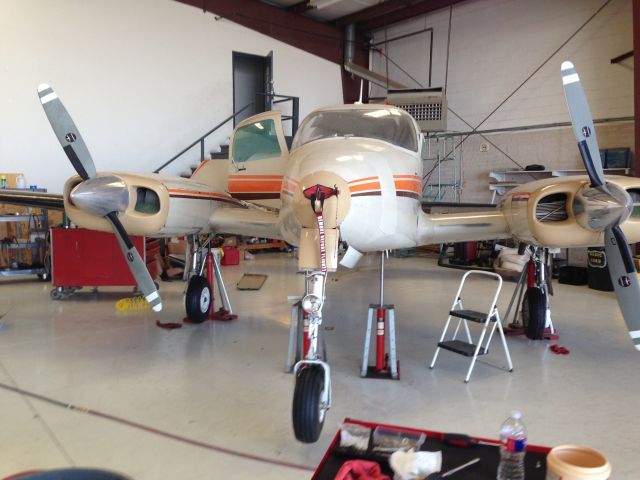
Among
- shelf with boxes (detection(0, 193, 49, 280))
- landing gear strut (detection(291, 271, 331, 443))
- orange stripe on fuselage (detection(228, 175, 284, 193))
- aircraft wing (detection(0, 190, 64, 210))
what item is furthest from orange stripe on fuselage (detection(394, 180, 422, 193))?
shelf with boxes (detection(0, 193, 49, 280))

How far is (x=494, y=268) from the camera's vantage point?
10375 millimetres

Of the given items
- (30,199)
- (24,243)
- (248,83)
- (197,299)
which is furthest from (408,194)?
(248,83)

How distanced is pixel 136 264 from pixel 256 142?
97.5 inches

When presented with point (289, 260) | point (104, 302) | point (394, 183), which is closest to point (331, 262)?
point (394, 183)

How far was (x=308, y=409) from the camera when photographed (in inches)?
110

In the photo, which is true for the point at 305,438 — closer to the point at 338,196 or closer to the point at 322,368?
the point at 322,368

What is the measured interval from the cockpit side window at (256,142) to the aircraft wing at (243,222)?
979mm

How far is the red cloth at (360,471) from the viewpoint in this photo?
1638 mm

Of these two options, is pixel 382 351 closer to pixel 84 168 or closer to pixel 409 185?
pixel 409 185

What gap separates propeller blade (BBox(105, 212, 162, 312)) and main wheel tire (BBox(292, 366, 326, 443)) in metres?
2.20

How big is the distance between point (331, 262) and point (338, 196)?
457 mm

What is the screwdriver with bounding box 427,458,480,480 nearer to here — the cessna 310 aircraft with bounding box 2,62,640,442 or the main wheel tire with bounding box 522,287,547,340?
the cessna 310 aircraft with bounding box 2,62,640,442

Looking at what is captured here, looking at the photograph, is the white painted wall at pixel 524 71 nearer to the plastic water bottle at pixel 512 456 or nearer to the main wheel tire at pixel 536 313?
the main wheel tire at pixel 536 313

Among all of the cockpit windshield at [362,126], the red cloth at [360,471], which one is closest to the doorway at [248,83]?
the cockpit windshield at [362,126]
